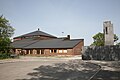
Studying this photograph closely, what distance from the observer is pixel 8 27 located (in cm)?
3722

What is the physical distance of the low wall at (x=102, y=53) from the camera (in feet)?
90.8

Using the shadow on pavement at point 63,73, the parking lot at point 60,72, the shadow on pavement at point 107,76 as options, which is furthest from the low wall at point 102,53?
the shadow on pavement at point 107,76

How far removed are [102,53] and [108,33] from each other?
480 cm

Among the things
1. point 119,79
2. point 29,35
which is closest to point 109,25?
point 119,79

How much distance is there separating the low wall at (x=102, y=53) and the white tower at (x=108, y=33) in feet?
8.41

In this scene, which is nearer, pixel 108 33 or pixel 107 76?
pixel 107 76

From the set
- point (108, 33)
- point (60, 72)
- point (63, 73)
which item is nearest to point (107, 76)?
point (63, 73)

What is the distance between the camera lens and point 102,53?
28.9m

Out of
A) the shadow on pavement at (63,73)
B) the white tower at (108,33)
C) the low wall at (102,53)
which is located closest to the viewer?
the shadow on pavement at (63,73)

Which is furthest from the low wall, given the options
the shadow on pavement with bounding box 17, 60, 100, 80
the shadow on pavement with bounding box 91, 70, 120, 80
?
the shadow on pavement with bounding box 91, 70, 120, 80

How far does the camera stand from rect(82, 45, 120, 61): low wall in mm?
27672

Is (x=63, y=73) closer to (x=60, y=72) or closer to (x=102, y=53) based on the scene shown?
A: (x=60, y=72)

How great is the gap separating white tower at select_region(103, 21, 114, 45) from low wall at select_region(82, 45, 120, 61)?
256cm

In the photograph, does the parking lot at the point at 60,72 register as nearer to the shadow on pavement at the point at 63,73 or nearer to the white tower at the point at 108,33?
the shadow on pavement at the point at 63,73
